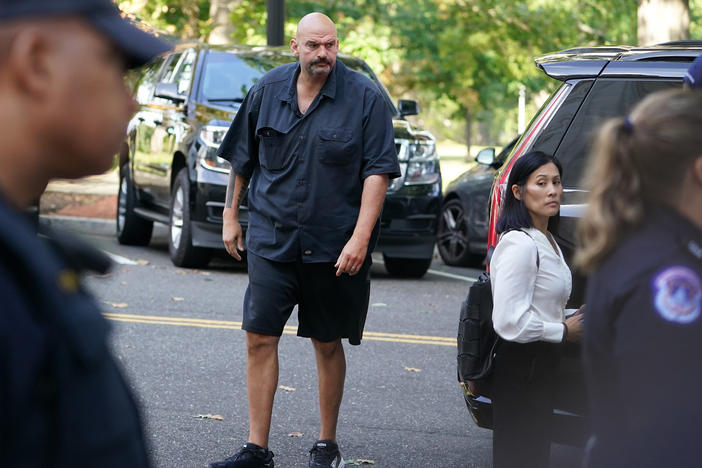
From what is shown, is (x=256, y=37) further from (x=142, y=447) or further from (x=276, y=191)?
(x=142, y=447)

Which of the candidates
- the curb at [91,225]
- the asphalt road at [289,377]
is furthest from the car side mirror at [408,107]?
A: the curb at [91,225]

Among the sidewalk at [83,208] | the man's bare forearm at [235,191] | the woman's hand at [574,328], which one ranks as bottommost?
the sidewalk at [83,208]

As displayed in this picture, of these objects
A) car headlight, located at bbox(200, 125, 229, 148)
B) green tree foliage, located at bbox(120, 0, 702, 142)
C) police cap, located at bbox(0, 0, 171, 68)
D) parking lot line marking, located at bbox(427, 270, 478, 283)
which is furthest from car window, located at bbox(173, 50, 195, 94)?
police cap, located at bbox(0, 0, 171, 68)

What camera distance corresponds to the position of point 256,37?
1770 centimetres

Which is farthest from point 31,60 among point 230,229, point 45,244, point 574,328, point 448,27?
point 448,27

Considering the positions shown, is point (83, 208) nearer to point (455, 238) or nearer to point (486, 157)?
point (455, 238)

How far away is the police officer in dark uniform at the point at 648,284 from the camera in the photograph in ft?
6.22

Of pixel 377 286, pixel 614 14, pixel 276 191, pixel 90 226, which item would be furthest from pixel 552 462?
pixel 614 14

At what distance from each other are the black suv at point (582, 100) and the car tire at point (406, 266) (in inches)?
260

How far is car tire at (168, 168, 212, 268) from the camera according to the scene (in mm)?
10664

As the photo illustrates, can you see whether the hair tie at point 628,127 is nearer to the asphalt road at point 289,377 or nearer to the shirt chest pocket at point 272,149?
the shirt chest pocket at point 272,149

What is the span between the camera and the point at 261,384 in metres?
5.05

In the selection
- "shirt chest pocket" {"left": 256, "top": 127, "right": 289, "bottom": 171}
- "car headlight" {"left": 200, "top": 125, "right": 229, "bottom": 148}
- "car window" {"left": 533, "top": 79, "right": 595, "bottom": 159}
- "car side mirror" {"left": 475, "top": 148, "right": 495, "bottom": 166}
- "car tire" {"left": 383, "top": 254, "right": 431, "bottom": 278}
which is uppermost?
"car window" {"left": 533, "top": 79, "right": 595, "bottom": 159}

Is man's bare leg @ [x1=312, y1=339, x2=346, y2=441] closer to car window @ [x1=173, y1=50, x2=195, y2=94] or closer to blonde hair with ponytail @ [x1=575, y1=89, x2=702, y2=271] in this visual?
blonde hair with ponytail @ [x1=575, y1=89, x2=702, y2=271]
